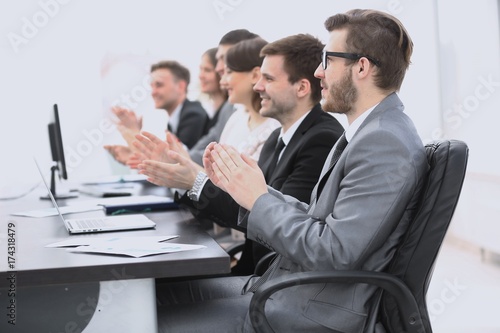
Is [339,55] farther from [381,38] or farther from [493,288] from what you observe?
[493,288]

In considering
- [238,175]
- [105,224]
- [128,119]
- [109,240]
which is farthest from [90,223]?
[128,119]

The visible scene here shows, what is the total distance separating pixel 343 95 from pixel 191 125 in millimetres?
3832

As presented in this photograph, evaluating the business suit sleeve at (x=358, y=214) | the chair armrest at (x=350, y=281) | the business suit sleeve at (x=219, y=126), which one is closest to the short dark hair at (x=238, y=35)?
the business suit sleeve at (x=219, y=126)

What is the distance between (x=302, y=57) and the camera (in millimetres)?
2848

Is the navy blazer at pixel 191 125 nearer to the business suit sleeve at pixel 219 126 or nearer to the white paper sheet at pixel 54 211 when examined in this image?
the business suit sleeve at pixel 219 126

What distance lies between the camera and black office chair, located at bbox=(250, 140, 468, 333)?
1600mm

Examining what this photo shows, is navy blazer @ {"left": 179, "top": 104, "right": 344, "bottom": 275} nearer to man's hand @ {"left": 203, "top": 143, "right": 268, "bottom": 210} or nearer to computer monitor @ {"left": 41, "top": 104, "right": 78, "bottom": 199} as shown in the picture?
man's hand @ {"left": 203, "top": 143, "right": 268, "bottom": 210}

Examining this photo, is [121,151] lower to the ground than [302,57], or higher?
lower

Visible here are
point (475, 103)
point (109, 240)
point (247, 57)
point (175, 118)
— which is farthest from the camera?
point (175, 118)

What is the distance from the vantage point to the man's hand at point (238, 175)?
1802mm

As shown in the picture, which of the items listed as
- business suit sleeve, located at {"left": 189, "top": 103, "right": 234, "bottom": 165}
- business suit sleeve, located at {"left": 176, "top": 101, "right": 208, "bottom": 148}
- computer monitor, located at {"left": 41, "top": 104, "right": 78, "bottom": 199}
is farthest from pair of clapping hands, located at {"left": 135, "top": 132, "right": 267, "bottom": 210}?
business suit sleeve, located at {"left": 176, "top": 101, "right": 208, "bottom": 148}

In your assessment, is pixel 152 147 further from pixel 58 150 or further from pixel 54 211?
pixel 58 150

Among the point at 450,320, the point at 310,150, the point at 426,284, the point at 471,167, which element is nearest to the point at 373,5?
the point at 471,167

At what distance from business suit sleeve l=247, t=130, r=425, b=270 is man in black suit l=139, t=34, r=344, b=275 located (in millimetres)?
726
